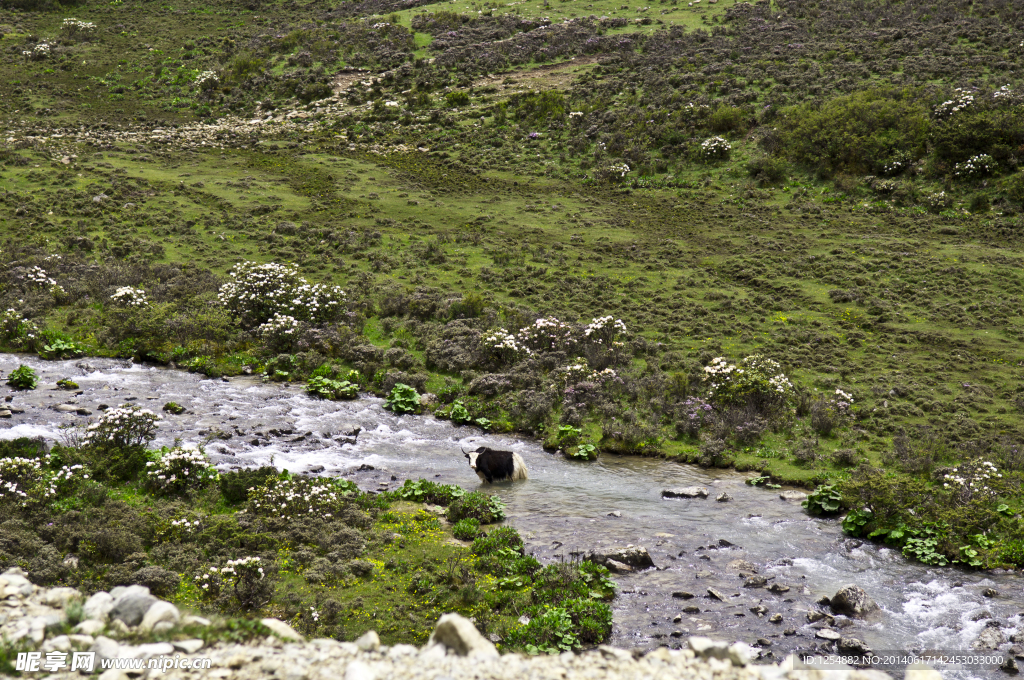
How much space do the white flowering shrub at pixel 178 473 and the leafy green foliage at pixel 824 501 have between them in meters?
16.9

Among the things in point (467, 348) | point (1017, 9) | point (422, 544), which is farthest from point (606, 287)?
point (1017, 9)

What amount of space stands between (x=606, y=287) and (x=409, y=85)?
4966cm

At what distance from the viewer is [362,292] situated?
35.9 m

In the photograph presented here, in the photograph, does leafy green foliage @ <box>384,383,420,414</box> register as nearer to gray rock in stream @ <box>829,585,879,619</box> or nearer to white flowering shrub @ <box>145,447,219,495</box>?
white flowering shrub @ <box>145,447,219,495</box>

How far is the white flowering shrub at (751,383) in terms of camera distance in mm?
24578

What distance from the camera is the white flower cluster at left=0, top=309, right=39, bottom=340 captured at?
89.9 feet

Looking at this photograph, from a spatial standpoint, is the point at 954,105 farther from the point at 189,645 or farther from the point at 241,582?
the point at 189,645

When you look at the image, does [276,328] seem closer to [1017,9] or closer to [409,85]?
[409,85]

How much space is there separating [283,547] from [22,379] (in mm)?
15664

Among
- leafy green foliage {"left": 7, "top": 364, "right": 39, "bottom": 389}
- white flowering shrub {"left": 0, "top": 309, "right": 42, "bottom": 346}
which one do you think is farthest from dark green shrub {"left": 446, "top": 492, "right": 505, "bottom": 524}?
white flowering shrub {"left": 0, "top": 309, "right": 42, "bottom": 346}

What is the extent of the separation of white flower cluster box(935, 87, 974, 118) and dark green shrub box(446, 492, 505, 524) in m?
51.0

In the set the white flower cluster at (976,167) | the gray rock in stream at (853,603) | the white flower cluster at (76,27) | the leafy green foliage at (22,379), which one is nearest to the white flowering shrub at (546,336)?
Result: the gray rock in stream at (853,603)

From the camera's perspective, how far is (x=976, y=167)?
44.2 m

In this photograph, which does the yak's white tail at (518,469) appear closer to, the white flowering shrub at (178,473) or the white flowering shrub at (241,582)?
the white flowering shrub at (178,473)
